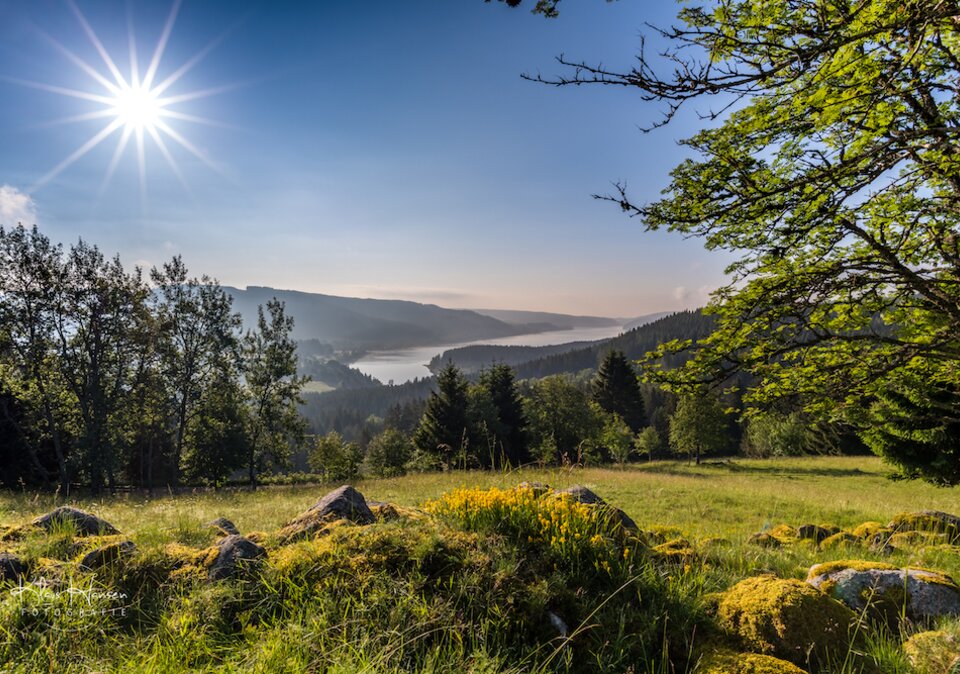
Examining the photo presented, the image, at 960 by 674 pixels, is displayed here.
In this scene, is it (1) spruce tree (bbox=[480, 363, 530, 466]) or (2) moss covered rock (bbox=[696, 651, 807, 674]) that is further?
(1) spruce tree (bbox=[480, 363, 530, 466])

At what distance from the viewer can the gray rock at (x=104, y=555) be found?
12.6 feet

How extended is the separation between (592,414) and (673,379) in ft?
148

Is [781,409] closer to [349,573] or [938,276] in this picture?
[938,276]

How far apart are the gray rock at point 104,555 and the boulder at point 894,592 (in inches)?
249

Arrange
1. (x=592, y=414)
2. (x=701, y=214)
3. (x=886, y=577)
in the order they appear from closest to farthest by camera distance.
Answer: (x=886, y=577) < (x=701, y=214) < (x=592, y=414)

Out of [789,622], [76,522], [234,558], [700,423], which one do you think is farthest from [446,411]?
[789,622]

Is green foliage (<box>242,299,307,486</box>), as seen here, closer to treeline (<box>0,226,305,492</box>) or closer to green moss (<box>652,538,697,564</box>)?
treeline (<box>0,226,305,492</box>)

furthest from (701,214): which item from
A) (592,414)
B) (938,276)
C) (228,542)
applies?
(592,414)

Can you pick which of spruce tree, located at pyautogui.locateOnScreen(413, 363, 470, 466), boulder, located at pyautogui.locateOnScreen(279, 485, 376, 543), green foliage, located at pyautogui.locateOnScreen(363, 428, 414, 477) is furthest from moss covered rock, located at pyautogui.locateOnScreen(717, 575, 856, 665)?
green foliage, located at pyautogui.locateOnScreen(363, 428, 414, 477)

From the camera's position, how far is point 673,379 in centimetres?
724

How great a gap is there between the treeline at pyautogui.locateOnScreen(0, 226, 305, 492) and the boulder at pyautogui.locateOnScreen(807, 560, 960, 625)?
32238 millimetres

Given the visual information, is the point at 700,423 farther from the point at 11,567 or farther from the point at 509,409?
the point at 11,567

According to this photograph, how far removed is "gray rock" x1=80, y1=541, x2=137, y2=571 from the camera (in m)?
3.86

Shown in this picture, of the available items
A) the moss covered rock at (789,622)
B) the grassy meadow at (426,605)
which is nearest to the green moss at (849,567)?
the grassy meadow at (426,605)
